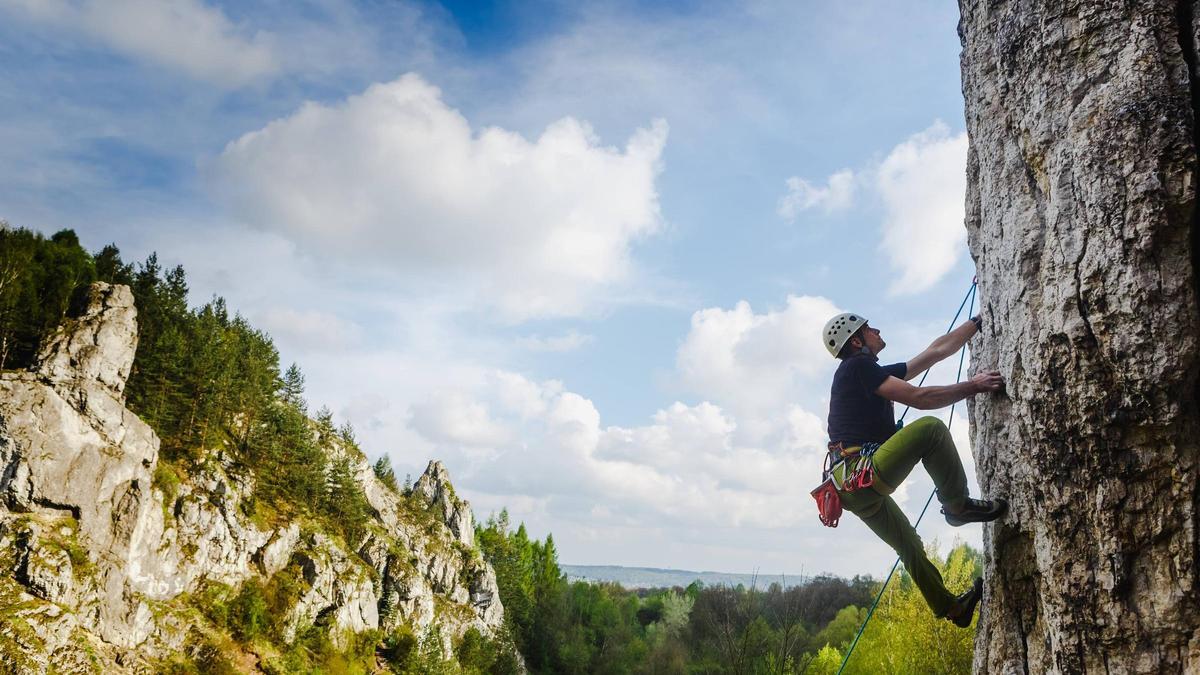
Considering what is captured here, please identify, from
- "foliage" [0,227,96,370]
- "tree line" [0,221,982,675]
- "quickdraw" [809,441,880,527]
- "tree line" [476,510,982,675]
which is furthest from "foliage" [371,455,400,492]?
"quickdraw" [809,441,880,527]

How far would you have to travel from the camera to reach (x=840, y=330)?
6.86 metres

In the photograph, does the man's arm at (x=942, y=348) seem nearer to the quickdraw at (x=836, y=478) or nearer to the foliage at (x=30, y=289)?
the quickdraw at (x=836, y=478)

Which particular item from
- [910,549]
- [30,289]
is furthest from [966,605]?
[30,289]

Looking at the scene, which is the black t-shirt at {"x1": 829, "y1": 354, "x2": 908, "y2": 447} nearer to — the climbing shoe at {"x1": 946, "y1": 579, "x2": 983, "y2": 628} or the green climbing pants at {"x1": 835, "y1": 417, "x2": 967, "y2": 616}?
the green climbing pants at {"x1": 835, "y1": 417, "x2": 967, "y2": 616}

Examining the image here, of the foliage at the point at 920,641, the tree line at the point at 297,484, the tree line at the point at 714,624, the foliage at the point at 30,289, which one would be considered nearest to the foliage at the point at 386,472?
the tree line at the point at 297,484

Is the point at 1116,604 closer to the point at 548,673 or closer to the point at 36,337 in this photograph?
the point at 36,337

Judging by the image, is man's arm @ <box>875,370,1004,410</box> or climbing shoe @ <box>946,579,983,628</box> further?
climbing shoe @ <box>946,579,983,628</box>

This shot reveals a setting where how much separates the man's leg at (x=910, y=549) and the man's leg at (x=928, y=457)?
669 millimetres

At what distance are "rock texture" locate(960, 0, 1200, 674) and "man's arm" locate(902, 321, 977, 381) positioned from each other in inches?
31.7

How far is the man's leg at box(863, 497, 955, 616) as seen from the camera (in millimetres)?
6555

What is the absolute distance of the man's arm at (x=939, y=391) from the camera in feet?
19.8

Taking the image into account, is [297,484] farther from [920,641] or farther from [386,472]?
[920,641]

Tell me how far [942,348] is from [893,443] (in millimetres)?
1365

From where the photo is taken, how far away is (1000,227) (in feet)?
20.1
